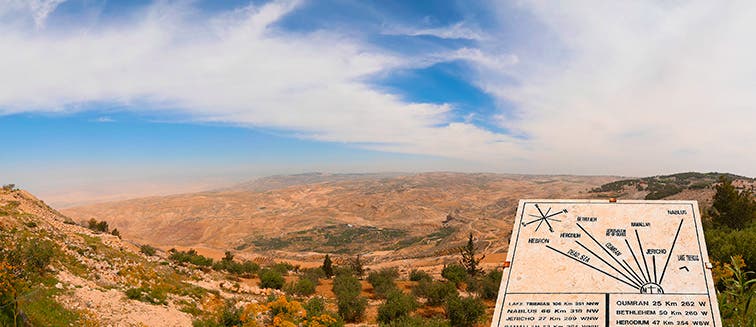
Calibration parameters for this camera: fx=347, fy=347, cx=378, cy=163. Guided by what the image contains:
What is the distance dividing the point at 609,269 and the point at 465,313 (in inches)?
292

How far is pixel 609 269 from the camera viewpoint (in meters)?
5.60

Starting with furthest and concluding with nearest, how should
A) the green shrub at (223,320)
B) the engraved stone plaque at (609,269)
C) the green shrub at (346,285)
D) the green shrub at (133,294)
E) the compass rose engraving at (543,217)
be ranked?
the green shrub at (346,285), the green shrub at (133,294), the green shrub at (223,320), the compass rose engraving at (543,217), the engraved stone plaque at (609,269)

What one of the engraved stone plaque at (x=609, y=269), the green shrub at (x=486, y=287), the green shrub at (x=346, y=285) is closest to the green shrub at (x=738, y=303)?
the engraved stone plaque at (x=609, y=269)

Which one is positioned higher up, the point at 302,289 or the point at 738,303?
the point at 738,303

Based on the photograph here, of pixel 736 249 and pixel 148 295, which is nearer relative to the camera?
pixel 148 295

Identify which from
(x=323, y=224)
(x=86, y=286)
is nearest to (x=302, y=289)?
(x=86, y=286)

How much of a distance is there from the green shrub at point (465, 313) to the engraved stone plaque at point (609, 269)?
22.7 feet

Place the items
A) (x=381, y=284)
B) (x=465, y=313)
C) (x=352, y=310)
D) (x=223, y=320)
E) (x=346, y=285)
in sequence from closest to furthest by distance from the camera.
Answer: (x=223, y=320)
(x=465, y=313)
(x=352, y=310)
(x=346, y=285)
(x=381, y=284)

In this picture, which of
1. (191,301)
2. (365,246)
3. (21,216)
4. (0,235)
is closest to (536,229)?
(191,301)

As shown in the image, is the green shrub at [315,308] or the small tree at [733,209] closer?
the green shrub at [315,308]

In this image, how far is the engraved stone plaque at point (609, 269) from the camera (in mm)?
5180

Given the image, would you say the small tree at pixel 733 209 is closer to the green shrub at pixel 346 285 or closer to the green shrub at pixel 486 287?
the green shrub at pixel 486 287

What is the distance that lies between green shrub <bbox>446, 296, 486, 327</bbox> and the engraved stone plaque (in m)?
6.91

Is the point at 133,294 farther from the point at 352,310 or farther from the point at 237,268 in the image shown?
the point at 237,268
